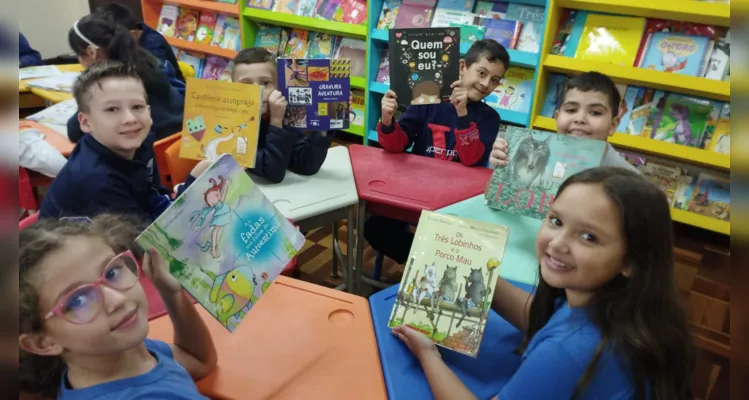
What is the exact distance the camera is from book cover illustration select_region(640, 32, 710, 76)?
9.52ft

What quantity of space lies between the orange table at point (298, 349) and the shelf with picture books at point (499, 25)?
2263 mm

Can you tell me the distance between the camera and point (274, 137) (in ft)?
6.43

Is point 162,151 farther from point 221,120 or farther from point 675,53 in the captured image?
point 675,53

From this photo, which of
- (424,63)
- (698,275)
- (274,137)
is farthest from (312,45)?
(698,275)

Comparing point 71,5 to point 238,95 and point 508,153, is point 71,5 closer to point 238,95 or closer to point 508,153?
point 238,95

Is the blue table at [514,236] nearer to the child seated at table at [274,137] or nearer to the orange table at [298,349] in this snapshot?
the orange table at [298,349]

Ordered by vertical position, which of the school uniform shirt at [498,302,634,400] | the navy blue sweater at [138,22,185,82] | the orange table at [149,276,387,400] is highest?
the navy blue sweater at [138,22,185,82]

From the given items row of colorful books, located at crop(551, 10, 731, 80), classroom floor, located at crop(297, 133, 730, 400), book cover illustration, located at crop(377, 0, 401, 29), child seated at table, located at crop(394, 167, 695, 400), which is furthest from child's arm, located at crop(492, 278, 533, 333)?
book cover illustration, located at crop(377, 0, 401, 29)

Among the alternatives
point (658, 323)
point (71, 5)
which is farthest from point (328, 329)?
point (71, 5)

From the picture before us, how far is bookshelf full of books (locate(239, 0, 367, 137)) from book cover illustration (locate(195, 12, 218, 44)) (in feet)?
1.50

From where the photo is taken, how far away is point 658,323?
37.8 inches

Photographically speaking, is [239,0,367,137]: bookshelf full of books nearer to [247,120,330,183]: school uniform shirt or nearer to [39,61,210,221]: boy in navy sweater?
[247,120,330,183]: school uniform shirt

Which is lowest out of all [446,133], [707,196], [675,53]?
[707,196]

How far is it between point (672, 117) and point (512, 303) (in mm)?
2490
